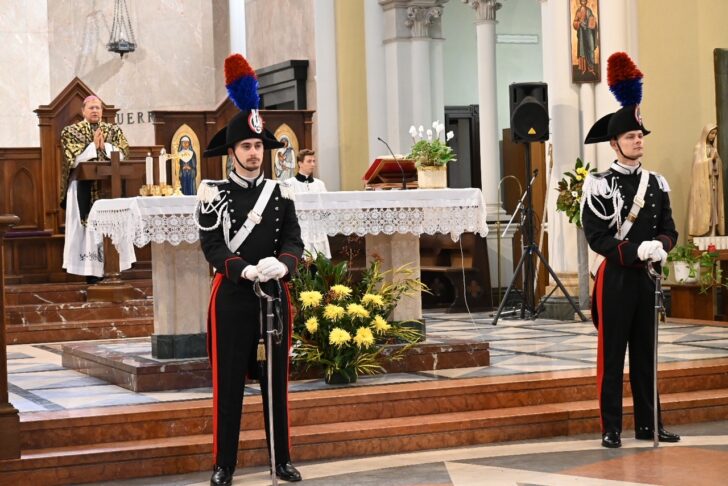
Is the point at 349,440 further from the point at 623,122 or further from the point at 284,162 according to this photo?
the point at 284,162

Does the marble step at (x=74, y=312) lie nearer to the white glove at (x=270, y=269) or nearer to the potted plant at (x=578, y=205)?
the potted plant at (x=578, y=205)

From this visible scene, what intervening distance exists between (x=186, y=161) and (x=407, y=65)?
121 inches

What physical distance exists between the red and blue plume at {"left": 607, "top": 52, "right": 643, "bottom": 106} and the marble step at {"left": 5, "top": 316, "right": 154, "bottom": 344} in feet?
20.4

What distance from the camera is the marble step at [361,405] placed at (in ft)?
21.7

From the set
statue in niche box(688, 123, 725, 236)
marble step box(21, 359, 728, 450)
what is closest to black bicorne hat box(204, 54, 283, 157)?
marble step box(21, 359, 728, 450)

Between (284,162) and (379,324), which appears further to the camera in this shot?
(284,162)

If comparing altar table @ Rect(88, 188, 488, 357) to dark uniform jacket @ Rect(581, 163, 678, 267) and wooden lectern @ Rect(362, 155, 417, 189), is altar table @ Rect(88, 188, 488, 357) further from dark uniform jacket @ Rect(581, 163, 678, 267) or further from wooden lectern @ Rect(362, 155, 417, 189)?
dark uniform jacket @ Rect(581, 163, 678, 267)

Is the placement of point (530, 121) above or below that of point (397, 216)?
above

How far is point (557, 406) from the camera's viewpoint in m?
7.41

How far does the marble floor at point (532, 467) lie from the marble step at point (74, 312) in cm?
569

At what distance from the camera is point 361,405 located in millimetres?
7113

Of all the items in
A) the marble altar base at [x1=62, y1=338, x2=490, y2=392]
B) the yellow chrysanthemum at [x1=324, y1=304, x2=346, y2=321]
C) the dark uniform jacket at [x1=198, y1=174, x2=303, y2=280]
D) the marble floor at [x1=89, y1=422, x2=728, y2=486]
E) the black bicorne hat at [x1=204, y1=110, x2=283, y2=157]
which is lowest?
the marble floor at [x1=89, y1=422, x2=728, y2=486]

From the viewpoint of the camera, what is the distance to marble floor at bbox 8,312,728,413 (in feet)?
24.4

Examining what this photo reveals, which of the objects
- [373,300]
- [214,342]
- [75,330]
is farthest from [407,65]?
[214,342]
